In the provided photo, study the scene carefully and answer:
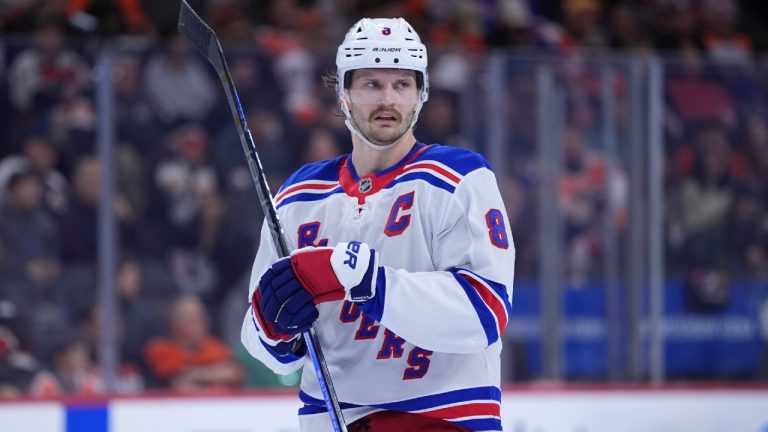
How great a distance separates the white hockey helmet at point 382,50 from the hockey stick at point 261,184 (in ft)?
0.73

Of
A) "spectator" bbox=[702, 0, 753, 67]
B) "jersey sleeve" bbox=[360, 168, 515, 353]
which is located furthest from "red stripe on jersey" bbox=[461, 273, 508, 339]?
"spectator" bbox=[702, 0, 753, 67]

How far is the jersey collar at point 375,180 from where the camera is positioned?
2.28m

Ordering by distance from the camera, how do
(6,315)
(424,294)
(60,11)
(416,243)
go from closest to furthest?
(424,294)
(416,243)
(6,315)
(60,11)

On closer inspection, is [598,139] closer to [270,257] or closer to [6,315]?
[6,315]

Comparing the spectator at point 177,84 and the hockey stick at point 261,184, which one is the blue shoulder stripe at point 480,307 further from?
the spectator at point 177,84

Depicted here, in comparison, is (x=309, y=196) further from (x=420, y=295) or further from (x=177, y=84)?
(x=177, y=84)

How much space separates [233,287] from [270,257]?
6.72ft

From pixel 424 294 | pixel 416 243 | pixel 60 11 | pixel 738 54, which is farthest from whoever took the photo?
pixel 738 54

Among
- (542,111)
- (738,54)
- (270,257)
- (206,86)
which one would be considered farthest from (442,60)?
(738,54)

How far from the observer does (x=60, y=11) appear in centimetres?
526

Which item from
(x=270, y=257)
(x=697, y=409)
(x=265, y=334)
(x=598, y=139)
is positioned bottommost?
(x=697, y=409)

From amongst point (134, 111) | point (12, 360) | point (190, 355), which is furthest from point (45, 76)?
point (190, 355)

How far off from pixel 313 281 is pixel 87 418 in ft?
7.07

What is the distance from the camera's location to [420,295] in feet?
6.77
